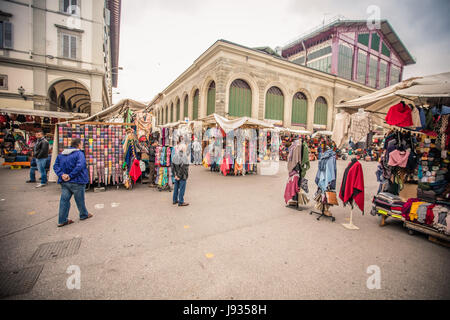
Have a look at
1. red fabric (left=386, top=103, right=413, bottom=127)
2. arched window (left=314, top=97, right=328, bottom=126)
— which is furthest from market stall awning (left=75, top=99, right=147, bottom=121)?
arched window (left=314, top=97, right=328, bottom=126)

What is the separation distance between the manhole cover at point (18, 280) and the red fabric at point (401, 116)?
7.09 m

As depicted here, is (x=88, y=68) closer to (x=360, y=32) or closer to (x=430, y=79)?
(x=430, y=79)

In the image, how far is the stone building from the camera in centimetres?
1727

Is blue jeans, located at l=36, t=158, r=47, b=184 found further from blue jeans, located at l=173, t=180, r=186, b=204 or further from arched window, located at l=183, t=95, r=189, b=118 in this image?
arched window, located at l=183, t=95, r=189, b=118

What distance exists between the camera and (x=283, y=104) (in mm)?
20984

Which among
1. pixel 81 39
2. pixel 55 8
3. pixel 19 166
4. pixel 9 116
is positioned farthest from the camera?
pixel 81 39

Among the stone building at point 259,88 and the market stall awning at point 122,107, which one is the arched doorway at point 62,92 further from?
the market stall awning at point 122,107

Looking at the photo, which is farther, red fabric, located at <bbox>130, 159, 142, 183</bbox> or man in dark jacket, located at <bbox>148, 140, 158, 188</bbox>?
man in dark jacket, located at <bbox>148, 140, 158, 188</bbox>

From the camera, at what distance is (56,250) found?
10.5ft

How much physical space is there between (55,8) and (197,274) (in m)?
25.6

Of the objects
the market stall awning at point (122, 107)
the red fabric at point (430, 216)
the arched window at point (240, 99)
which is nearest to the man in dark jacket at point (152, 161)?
the market stall awning at point (122, 107)

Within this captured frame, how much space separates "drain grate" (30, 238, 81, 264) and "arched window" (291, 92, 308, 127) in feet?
72.7

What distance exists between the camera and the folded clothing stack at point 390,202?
4.43 metres
